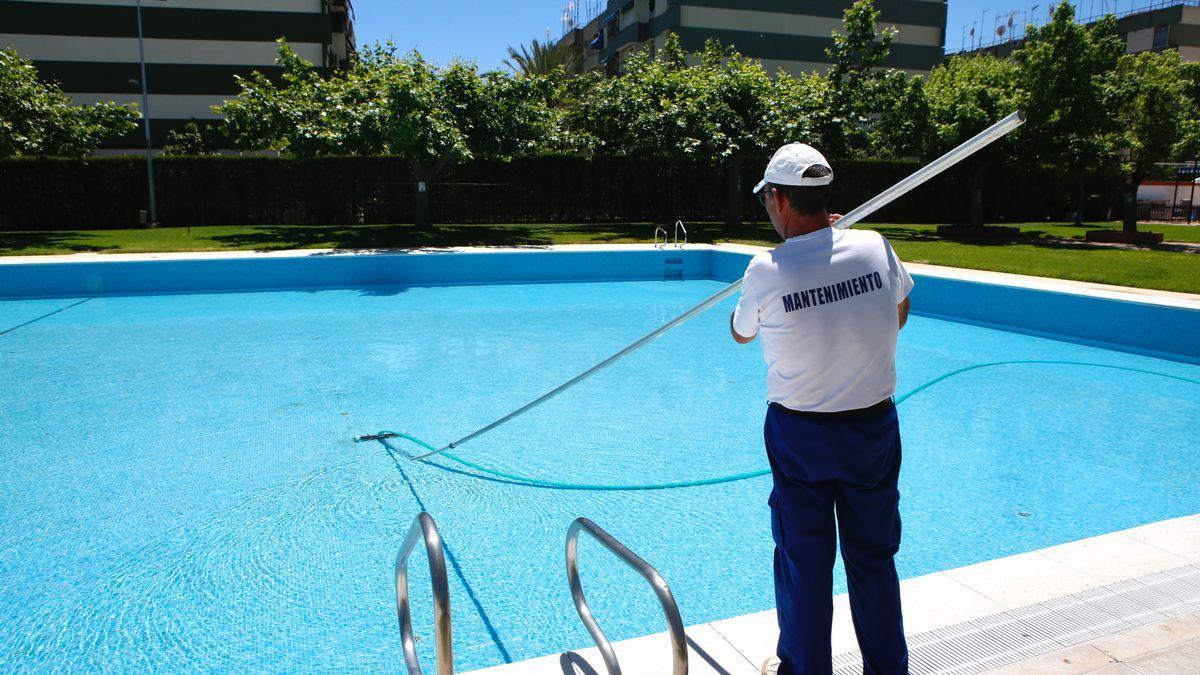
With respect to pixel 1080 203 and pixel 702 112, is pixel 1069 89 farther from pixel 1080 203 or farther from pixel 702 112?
pixel 1080 203

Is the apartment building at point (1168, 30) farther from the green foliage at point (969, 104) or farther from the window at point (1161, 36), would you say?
the green foliage at point (969, 104)

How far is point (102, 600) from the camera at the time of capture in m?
3.77

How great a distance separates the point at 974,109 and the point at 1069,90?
6.91 feet

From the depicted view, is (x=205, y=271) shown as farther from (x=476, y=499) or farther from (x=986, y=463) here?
(x=986, y=463)

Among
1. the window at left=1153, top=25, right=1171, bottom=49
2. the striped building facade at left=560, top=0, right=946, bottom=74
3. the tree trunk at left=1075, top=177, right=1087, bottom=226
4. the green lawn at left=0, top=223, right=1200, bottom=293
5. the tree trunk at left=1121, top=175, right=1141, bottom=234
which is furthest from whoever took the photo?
the window at left=1153, top=25, right=1171, bottom=49

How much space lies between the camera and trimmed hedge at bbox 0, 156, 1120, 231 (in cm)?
2211

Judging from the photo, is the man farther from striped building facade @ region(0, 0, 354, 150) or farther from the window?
the window

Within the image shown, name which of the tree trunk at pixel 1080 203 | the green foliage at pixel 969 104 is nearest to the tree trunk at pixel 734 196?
the green foliage at pixel 969 104

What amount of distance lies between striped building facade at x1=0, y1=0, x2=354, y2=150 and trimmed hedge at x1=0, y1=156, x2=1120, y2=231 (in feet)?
39.3

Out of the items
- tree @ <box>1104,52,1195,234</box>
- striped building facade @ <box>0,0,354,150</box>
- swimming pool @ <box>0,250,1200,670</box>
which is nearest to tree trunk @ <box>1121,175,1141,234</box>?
tree @ <box>1104,52,1195,234</box>

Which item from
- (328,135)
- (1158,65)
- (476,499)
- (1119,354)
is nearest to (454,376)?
(476,499)

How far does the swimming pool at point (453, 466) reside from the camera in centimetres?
366

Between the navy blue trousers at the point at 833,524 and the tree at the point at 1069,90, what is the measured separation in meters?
20.8

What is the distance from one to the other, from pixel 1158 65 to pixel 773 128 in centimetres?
986
